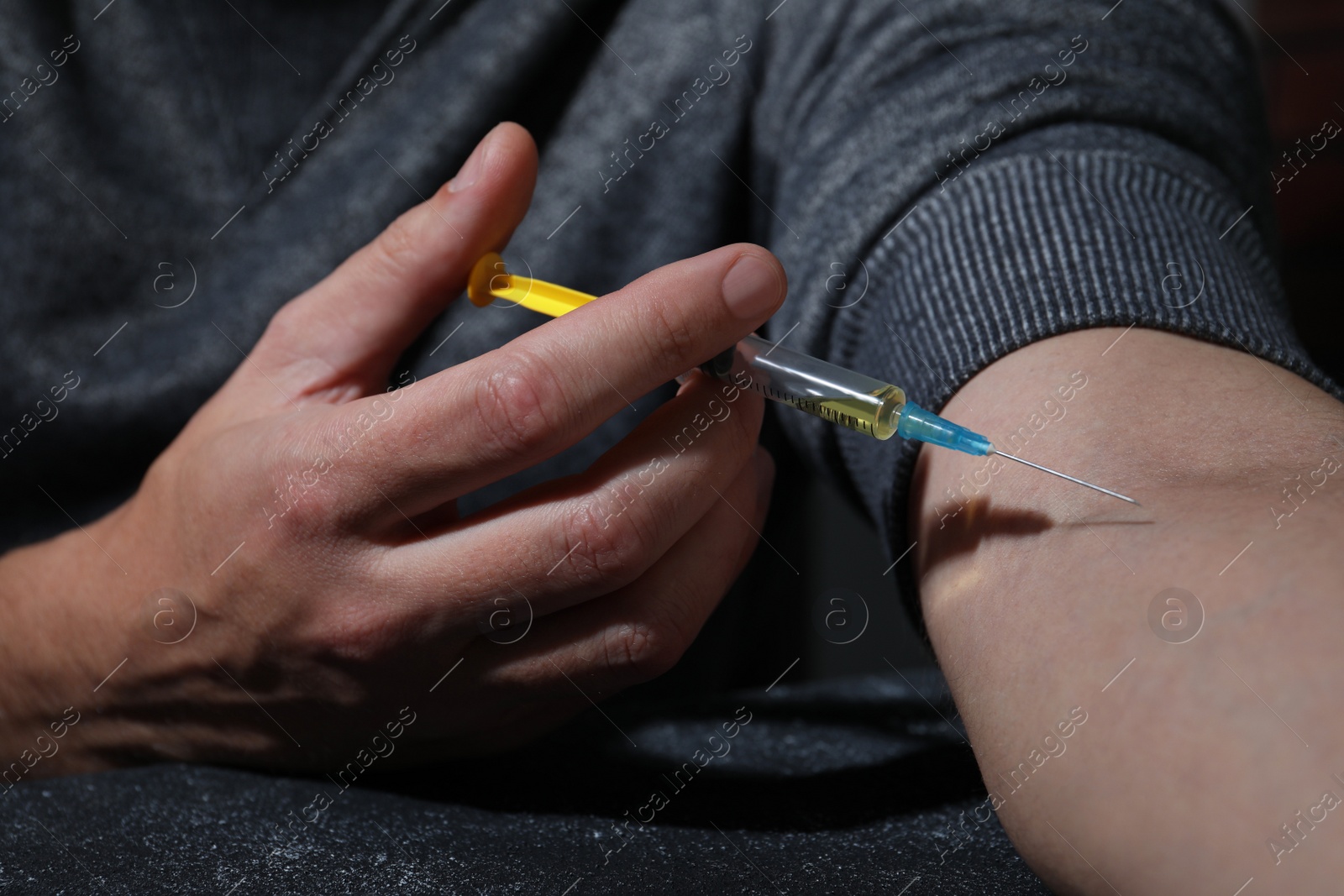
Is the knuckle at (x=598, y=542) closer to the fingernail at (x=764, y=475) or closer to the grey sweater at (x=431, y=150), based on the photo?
the fingernail at (x=764, y=475)

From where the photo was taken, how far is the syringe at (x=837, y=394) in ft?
1.72

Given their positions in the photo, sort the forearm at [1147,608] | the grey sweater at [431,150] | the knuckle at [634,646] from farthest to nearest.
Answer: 1. the grey sweater at [431,150]
2. the knuckle at [634,646]
3. the forearm at [1147,608]

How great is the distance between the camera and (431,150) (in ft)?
2.93

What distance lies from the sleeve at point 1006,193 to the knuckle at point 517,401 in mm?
228

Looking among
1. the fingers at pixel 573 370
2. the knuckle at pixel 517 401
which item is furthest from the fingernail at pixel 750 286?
the knuckle at pixel 517 401

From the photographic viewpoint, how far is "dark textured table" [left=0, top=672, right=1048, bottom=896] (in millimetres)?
497

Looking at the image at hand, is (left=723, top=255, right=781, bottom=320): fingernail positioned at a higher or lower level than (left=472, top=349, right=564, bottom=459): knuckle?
lower

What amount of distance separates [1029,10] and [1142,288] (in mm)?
309

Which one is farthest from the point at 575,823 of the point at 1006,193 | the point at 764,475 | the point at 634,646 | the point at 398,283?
the point at 1006,193

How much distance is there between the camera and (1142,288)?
0.56 meters

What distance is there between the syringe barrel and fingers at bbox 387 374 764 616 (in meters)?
0.02

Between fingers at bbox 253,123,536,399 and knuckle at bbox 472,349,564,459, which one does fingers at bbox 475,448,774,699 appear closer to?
knuckle at bbox 472,349,564,459

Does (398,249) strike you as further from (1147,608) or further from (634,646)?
(1147,608)

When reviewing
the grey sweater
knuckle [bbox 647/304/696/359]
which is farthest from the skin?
the grey sweater
